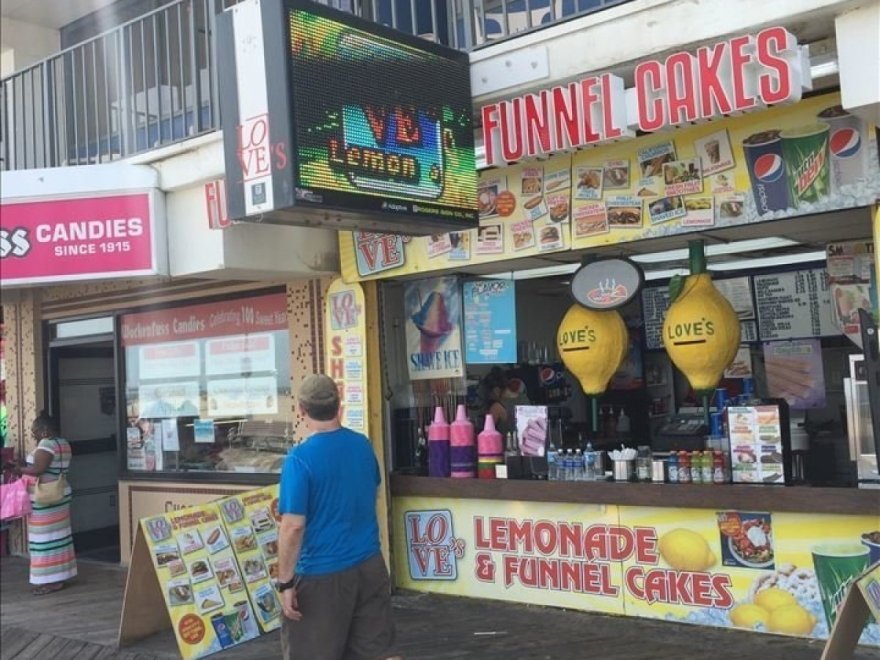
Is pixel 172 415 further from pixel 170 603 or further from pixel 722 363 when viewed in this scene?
pixel 722 363

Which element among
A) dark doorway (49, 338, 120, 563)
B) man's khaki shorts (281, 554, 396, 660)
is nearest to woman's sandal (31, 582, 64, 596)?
dark doorway (49, 338, 120, 563)

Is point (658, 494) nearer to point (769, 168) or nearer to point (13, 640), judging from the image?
point (769, 168)

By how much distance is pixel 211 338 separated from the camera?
8133 millimetres

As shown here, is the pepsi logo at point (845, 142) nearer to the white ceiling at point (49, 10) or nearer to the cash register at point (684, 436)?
the cash register at point (684, 436)

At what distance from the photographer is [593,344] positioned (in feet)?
19.5

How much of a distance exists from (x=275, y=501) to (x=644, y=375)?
3.53 metres

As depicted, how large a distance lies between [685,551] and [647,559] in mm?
269

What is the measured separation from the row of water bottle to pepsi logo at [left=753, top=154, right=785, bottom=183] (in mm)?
2151

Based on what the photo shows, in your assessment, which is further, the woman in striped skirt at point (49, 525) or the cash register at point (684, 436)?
the woman in striped skirt at point (49, 525)

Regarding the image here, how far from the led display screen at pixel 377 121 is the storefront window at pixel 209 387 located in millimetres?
2988

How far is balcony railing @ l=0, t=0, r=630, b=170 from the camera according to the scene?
6035 millimetres

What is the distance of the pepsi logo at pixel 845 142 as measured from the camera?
4677 mm

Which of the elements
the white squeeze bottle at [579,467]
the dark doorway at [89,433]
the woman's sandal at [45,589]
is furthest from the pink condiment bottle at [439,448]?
the dark doorway at [89,433]

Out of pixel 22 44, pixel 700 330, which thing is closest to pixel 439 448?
pixel 700 330
